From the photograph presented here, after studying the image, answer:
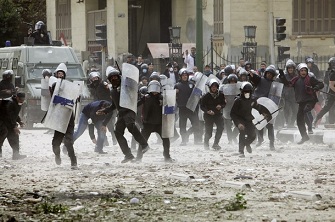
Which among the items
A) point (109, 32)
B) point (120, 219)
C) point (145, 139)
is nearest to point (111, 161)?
point (145, 139)

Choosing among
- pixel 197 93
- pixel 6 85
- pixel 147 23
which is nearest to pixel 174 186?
pixel 197 93

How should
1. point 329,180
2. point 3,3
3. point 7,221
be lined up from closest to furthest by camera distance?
point 7,221 < point 329,180 < point 3,3

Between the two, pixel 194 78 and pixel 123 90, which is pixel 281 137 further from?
pixel 123 90

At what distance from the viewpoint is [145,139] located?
18.1 meters

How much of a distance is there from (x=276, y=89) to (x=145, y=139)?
172 inches

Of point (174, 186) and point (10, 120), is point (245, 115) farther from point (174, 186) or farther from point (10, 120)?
point (174, 186)

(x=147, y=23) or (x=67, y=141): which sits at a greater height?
(x=147, y=23)

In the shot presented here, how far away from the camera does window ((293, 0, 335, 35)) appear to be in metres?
38.7

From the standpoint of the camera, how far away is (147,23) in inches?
1861

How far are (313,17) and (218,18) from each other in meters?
3.22

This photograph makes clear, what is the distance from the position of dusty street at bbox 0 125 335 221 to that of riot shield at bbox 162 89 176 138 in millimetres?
476

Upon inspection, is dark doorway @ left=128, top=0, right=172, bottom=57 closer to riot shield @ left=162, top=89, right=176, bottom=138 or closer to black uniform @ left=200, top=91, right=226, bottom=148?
black uniform @ left=200, top=91, right=226, bottom=148

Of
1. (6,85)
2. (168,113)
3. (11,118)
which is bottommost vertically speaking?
(11,118)

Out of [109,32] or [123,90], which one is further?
[109,32]
